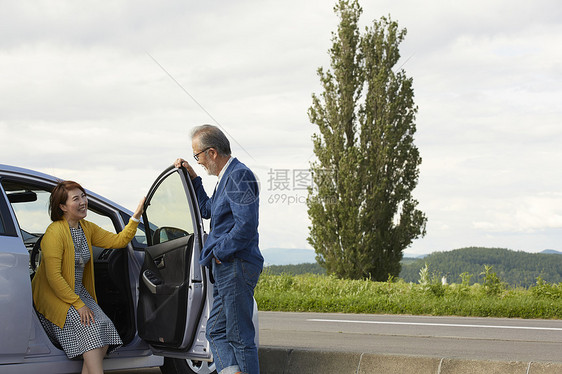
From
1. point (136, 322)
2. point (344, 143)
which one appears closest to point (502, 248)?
point (344, 143)

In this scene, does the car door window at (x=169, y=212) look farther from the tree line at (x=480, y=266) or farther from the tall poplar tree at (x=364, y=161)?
the tall poplar tree at (x=364, y=161)

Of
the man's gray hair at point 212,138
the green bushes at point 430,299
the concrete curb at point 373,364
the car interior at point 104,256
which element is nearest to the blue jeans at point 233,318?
the man's gray hair at point 212,138

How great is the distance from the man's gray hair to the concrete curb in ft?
8.22

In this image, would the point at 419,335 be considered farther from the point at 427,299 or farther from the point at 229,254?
the point at 229,254

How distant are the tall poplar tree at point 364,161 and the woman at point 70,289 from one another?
20.5 meters

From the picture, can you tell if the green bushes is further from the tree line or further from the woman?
the woman

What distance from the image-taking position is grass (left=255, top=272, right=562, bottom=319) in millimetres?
12719

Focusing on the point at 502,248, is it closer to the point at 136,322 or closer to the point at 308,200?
the point at 308,200

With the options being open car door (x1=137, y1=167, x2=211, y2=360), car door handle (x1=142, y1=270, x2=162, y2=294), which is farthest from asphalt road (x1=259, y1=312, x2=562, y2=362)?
car door handle (x1=142, y1=270, x2=162, y2=294)

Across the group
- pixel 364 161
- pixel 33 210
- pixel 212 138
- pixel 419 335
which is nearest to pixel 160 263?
pixel 212 138

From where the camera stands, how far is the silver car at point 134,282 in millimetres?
4789

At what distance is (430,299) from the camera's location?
1370 centimetres

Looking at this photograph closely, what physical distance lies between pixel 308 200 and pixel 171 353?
21262 mm

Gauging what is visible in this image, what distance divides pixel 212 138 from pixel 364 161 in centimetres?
2157
